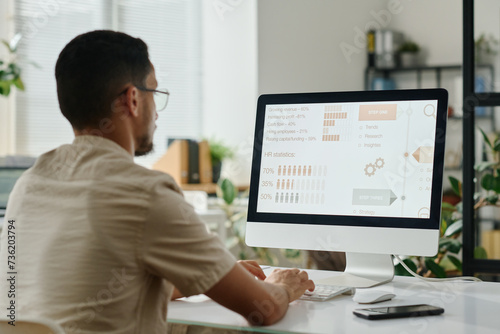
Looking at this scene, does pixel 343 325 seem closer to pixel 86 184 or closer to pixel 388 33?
pixel 86 184

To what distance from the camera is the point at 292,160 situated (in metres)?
1.60

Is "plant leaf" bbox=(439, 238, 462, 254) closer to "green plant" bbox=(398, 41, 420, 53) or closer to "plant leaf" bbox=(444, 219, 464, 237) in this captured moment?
"plant leaf" bbox=(444, 219, 464, 237)

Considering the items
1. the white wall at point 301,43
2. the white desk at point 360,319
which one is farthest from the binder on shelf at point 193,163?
the white desk at point 360,319

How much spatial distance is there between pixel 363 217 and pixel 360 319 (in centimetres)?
37

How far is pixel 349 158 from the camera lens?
5.06 ft

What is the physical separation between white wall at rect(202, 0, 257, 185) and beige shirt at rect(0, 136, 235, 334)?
11.9 feet

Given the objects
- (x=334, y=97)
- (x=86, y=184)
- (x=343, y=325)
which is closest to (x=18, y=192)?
(x=86, y=184)

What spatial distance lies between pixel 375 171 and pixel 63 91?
771 millimetres

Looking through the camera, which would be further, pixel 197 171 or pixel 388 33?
pixel 388 33

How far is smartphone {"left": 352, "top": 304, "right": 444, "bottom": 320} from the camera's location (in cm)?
117

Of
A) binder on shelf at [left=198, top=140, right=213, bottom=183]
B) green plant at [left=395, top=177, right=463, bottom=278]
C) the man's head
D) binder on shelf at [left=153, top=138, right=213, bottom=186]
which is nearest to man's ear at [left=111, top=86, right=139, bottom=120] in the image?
the man's head

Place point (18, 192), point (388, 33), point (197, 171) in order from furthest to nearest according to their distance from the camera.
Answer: point (388, 33) → point (197, 171) → point (18, 192)

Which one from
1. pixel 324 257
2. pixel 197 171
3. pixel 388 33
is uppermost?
pixel 388 33

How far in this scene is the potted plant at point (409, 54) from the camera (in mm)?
5371
